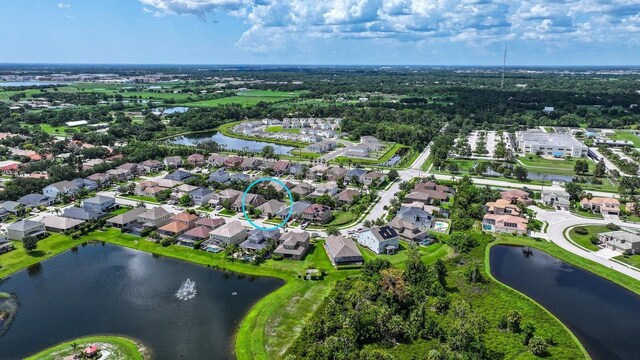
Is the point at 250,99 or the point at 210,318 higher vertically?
the point at 250,99

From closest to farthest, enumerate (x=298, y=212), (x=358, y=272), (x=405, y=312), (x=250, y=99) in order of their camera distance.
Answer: (x=405, y=312) < (x=358, y=272) < (x=298, y=212) < (x=250, y=99)

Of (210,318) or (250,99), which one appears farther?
(250,99)

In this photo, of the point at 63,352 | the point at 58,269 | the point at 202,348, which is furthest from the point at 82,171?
the point at 202,348

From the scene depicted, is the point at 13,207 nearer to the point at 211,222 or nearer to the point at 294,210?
the point at 211,222

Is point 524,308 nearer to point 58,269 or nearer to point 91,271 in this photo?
point 91,271

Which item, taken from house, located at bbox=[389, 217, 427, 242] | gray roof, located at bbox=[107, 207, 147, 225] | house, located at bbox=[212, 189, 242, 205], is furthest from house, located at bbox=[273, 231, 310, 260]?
gray roof, located at bbox=[107, 207, 147, 225]

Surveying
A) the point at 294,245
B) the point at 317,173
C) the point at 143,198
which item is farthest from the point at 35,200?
the point at 317,173

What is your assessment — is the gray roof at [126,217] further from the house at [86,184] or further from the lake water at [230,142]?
the lake water at [230,142]
